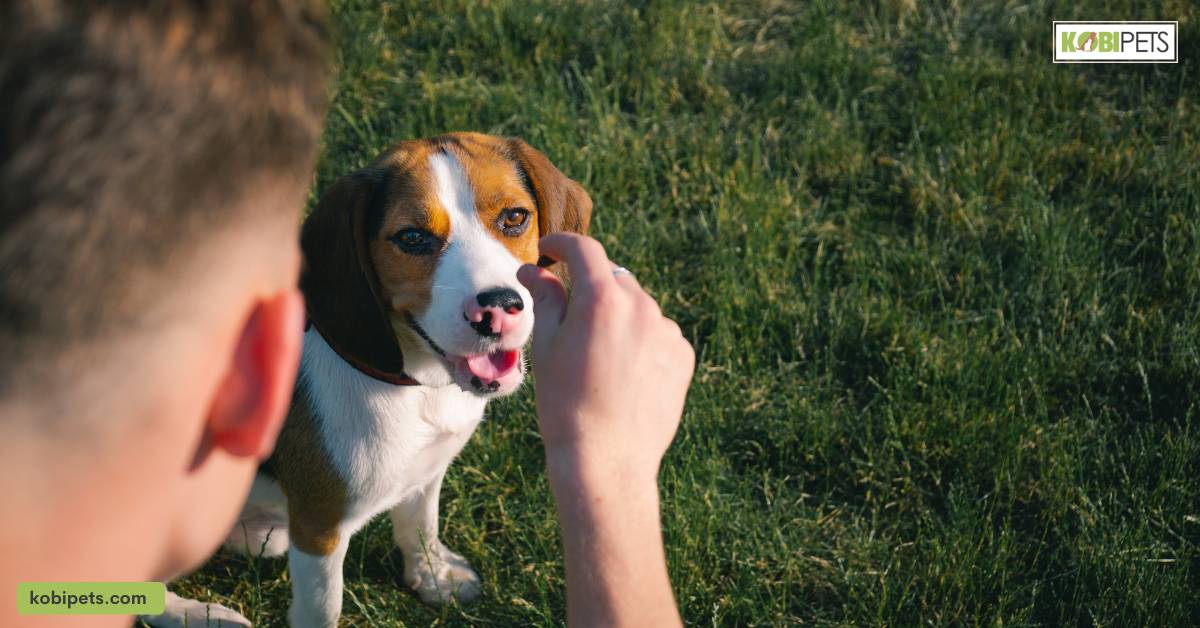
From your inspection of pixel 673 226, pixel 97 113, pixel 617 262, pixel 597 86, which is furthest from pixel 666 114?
pixel 97 113

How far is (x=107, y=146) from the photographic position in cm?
106

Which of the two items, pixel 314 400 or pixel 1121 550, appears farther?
pixel 1121 550

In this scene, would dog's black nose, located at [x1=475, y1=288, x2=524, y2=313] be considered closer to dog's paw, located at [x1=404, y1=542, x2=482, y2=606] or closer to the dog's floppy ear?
the dog's floppy ear

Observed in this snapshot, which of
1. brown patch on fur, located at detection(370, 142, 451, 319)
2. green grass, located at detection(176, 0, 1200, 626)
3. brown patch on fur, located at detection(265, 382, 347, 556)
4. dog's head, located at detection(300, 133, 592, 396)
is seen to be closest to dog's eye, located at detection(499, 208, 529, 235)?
dog's head, located at detection(300, 133, 592, 396)

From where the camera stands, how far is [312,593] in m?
3.35

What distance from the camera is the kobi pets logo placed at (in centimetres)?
587

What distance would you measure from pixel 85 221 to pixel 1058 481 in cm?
371

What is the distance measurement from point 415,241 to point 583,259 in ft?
4.57

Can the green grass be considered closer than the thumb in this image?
No

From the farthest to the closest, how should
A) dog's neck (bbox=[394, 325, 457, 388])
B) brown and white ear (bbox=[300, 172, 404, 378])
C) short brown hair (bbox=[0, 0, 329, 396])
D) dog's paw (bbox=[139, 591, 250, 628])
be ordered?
dog's paw (bbox=[139, 591, 250, 628]) → dog's neck (bbox=[394, 325, 457, 388]) → brown and white ear (bbox=[300, 172, 404, 378]) → short brown hair (bbox=[0, 0, 329, 396])

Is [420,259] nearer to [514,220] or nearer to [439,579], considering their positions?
[514,220]

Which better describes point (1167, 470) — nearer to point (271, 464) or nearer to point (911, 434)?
point (911, 434)

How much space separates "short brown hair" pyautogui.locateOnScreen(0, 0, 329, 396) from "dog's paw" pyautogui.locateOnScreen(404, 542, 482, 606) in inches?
112

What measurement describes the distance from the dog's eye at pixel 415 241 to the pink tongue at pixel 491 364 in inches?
13.4
